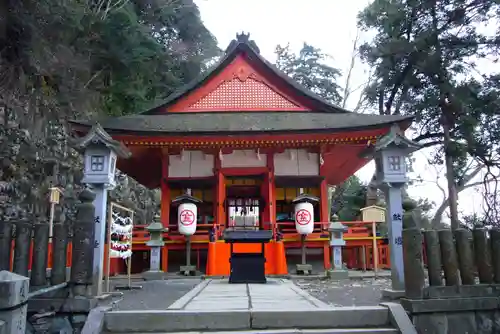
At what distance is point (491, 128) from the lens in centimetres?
1828

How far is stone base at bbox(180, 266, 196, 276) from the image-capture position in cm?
1179

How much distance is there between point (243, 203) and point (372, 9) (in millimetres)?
13920

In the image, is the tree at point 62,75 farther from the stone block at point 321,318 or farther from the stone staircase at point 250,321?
the stone block at point 321,318

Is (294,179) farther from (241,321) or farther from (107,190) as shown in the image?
(241,321)

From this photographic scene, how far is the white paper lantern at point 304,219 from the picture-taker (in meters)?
11.9

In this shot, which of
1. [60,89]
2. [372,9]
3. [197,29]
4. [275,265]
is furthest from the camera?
[197,29]

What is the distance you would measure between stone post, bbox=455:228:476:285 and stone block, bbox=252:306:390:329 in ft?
3.68

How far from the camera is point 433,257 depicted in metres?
4.99

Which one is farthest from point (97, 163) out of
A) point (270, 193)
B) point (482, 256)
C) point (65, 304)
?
point (270, 193)

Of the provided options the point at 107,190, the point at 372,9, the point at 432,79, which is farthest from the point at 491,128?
the point at 107,190

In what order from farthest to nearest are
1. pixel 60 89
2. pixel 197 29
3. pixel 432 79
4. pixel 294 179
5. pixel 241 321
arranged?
pixel 197 29 < pixel 432 79 < pixel 60 89 < pixel 294 179 < pixel 241 321

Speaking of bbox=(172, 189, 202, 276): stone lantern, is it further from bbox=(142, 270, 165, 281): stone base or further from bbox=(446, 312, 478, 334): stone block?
bbox=(446, 312, 478, 334): stone block

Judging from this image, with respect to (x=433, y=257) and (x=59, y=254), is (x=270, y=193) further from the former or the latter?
(x=59, y=254)

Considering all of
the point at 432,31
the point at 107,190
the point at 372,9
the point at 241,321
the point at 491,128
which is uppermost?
the point at 372,9
